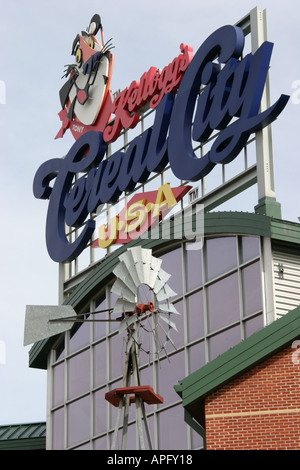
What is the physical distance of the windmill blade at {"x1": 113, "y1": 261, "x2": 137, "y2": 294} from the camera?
943 inches

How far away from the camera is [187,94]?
35.9m

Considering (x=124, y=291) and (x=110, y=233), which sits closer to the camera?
(x=124, y=291)

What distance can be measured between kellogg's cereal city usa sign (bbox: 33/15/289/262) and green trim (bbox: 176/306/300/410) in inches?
361

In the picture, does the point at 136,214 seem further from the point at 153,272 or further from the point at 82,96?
the point at 153,272

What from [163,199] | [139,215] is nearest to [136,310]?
[163,199]

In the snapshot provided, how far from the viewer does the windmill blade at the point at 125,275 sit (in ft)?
78.6

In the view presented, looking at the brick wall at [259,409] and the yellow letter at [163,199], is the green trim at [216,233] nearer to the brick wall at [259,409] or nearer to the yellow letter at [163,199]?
the yellow letter at [163,199]

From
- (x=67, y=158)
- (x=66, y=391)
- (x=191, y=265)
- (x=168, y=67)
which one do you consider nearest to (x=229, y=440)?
(x=191, y=265)

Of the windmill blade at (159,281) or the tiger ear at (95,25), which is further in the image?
the tiger ear at (95,25)

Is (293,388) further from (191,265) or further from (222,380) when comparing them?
(191,265)

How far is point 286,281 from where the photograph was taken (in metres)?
30.1

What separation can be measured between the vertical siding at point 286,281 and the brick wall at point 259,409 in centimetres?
599

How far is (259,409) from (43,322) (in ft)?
18.9

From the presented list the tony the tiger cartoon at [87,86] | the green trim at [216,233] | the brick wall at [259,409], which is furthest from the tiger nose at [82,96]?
the brick wall at [259,409]
